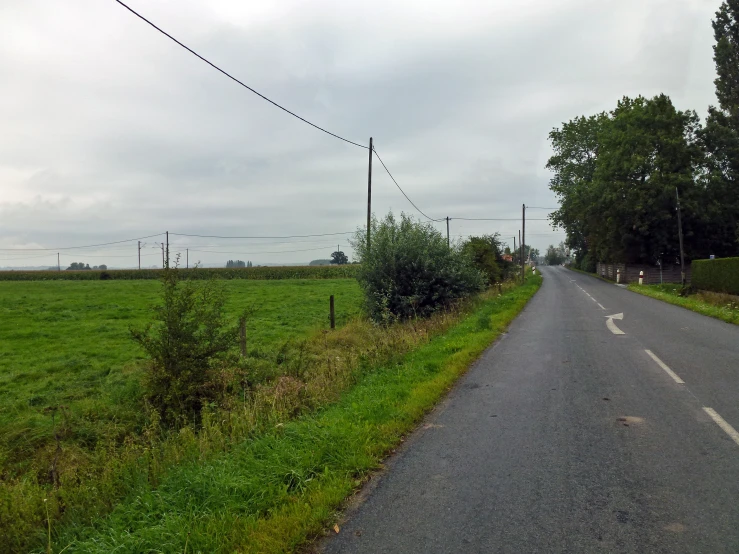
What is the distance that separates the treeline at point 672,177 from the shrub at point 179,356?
40.6 metres

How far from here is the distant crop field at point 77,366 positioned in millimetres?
8070

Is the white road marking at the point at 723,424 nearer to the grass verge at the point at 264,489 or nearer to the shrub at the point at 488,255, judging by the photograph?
the grass verge at the point at 264,489

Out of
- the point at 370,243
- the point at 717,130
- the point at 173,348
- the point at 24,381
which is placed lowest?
the point at 24,381

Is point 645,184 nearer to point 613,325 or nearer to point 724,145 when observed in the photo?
point 724,145

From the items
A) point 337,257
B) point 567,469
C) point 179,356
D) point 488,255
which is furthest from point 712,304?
point 337,257

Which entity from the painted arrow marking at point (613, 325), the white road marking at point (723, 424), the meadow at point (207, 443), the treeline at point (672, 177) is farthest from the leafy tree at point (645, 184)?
the white road marking at point (723, 424)

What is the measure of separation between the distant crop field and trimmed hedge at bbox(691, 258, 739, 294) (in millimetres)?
16531

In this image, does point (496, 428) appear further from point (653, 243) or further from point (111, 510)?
point (653, 243)

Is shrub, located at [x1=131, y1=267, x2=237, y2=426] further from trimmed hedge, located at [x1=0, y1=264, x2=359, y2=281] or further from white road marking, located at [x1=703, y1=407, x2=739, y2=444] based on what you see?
trimmed hedge, located at [x1=0, y1=264, x2=359, y2=281]

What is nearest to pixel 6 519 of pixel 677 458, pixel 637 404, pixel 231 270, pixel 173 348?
pixel 173 348

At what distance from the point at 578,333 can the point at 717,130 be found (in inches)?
1454

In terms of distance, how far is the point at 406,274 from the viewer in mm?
18781

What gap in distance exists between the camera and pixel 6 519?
4.36 meters

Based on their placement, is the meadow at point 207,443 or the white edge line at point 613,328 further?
the white edge line at point 613,328
